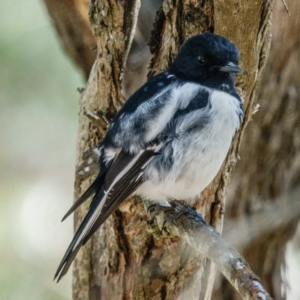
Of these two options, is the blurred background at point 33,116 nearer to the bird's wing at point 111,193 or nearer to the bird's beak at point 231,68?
the bird's wing at point 111,193

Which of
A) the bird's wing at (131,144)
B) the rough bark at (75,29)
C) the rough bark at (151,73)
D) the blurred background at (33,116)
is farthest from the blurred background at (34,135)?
the bird's wing at (131,144)

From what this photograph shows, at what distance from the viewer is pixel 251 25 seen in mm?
3066

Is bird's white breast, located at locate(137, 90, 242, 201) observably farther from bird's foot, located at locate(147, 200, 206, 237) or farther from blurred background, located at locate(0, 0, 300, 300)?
blurred background, located at locate(0, 0, 300, 300)

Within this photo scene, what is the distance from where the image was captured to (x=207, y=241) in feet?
8.61

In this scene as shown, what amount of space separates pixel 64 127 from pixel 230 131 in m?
3.48

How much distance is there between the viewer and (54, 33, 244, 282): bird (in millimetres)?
3021

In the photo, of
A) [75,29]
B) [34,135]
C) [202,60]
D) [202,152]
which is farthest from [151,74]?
[34,135]

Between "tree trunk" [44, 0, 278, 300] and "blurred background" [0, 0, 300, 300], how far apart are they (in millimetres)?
1620

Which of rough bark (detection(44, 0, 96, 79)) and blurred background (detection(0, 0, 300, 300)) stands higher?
rough bark (detection(44, 0, 96, 79))

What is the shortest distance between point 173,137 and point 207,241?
0.65 m

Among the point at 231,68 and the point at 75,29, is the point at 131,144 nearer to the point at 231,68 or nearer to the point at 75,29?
the point at 231,68

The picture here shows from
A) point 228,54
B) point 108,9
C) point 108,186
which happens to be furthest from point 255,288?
point 108,9

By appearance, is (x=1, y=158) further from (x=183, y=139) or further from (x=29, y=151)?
(x=183, y=139)

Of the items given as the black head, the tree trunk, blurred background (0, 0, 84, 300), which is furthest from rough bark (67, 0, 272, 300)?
blurred background (0, 0, 84, 300)
